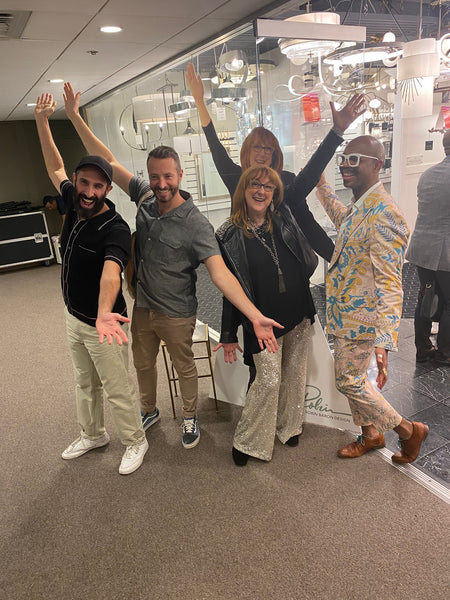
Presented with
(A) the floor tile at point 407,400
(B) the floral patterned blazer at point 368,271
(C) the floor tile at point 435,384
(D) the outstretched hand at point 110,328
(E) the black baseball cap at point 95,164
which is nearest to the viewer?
(D) the outstretched hand at point 110,328

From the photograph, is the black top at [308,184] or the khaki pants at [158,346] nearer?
the black top at [308,184]

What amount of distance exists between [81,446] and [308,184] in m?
1.98

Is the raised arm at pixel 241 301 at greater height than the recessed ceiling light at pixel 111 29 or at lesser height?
lesser

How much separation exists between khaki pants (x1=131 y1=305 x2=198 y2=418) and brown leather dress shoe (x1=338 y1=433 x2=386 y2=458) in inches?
35.6

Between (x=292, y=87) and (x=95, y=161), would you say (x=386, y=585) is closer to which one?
(x=95, y=161)

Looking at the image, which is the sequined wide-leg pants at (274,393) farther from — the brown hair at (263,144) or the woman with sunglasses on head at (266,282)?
the brown hair at (263,144)

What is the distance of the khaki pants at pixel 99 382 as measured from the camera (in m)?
2.25

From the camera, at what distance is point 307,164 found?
2232 millimetres

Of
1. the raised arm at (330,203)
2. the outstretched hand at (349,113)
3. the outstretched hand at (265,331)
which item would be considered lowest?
the outstretched hand at (265,331)

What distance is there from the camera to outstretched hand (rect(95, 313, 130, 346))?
1.74 m

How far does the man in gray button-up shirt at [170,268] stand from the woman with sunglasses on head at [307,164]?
1.28 ft

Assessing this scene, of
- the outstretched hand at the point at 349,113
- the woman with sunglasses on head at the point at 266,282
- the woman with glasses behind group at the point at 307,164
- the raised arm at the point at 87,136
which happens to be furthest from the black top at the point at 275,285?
the raised arm at the point at 87,136

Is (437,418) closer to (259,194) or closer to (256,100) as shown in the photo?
(259,194)

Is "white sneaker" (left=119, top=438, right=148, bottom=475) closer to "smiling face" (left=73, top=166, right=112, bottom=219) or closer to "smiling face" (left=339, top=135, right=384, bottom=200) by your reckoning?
"smiling face" (left=73, top=166, right=112, bottom=219)
